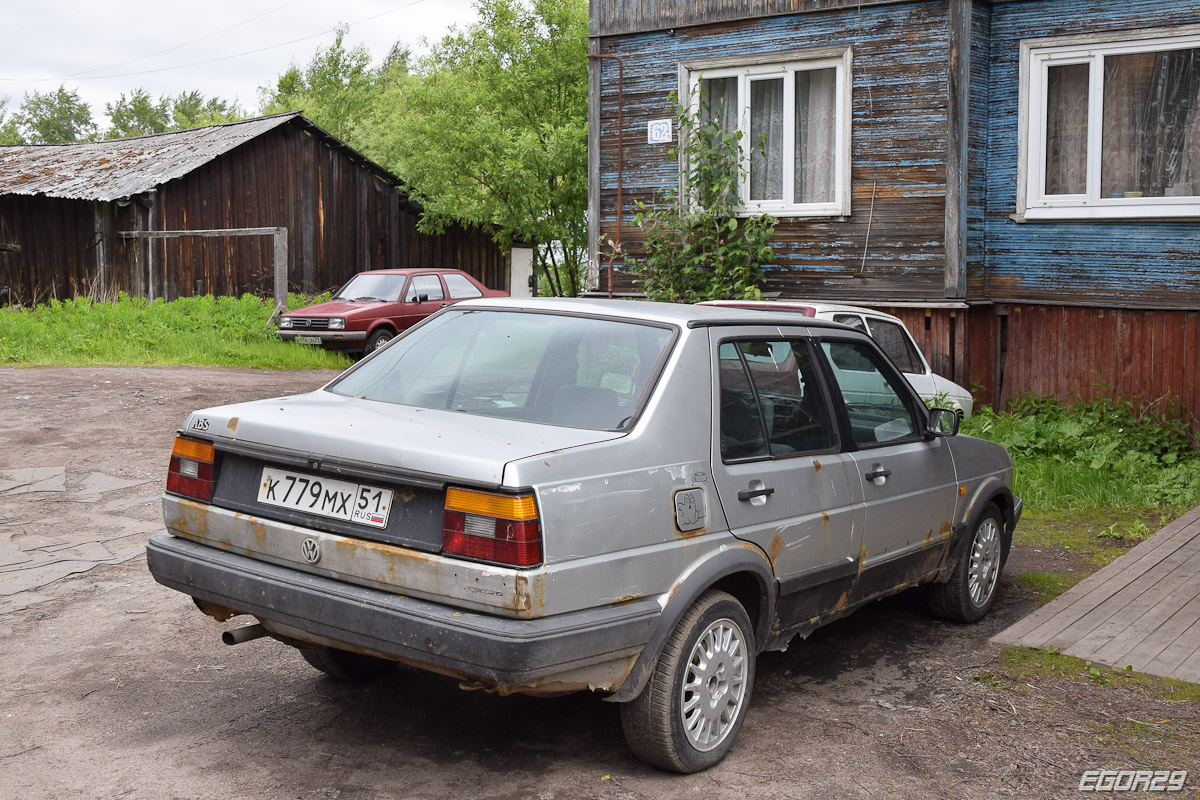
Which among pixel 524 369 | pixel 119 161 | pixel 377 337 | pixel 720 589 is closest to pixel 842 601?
pixel 720 589

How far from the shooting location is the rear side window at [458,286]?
20.8m

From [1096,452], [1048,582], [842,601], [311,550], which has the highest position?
[311,550]

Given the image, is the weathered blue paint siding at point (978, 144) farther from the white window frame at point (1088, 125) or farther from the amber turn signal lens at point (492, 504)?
the amber turn signal lens at point (492, 504)

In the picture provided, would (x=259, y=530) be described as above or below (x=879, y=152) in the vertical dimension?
below

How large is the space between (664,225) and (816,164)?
180 cm

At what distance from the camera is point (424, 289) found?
66.1ft

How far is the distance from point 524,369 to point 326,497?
0.92 meters

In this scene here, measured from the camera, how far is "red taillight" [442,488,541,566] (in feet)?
11.1

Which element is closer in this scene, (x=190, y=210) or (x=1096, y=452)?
(x=1096, y=452)

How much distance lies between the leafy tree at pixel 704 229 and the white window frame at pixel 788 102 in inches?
6.5

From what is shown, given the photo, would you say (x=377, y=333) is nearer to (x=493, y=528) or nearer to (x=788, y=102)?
(x=788, y=102)

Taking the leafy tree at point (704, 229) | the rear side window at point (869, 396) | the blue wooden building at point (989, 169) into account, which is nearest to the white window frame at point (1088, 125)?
the blue wooden building at point (989, 169)

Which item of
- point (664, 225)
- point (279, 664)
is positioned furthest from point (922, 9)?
point (279, 664)

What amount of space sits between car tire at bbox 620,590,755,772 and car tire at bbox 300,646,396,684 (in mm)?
1279
